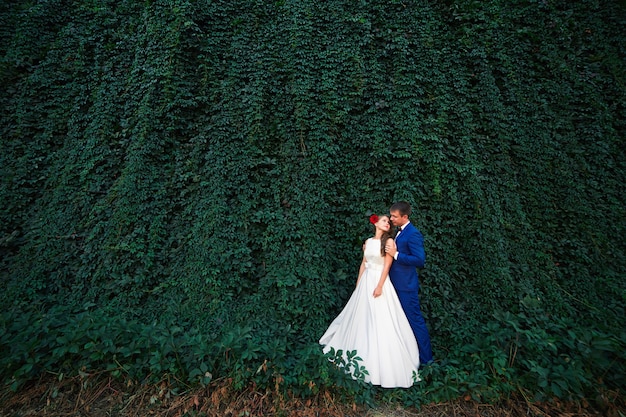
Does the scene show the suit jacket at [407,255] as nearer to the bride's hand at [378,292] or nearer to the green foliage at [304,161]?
the bride's hand at [378,292]

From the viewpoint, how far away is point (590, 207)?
16.8ft

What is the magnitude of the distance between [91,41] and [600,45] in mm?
9833

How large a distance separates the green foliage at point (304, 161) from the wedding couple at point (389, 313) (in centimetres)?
63

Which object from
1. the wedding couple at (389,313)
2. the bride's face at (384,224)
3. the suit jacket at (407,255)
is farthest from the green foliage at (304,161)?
the bride's face at (384,224)

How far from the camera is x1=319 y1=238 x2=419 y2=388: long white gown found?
12.2 ft

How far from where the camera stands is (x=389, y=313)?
3889 mm

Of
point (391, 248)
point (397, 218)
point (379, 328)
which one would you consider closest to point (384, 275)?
point (391, 248)

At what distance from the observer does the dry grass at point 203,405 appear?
11.0 feet

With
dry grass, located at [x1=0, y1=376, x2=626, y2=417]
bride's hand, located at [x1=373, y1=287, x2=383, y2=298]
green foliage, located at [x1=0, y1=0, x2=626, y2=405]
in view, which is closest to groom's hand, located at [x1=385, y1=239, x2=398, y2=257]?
bride's hand, located at [x1=373, y1=287, x2=383, y2=298]

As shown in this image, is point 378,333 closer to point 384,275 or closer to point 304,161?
point 384,275

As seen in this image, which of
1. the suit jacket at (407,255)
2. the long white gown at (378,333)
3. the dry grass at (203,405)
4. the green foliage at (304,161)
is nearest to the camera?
the dry grass at (203,405)

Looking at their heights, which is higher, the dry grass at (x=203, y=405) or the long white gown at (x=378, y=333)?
the long white gown at (x=378, y=333)

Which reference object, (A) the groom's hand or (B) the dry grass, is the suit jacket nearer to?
(A) the groom's hand

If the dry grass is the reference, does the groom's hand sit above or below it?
above
